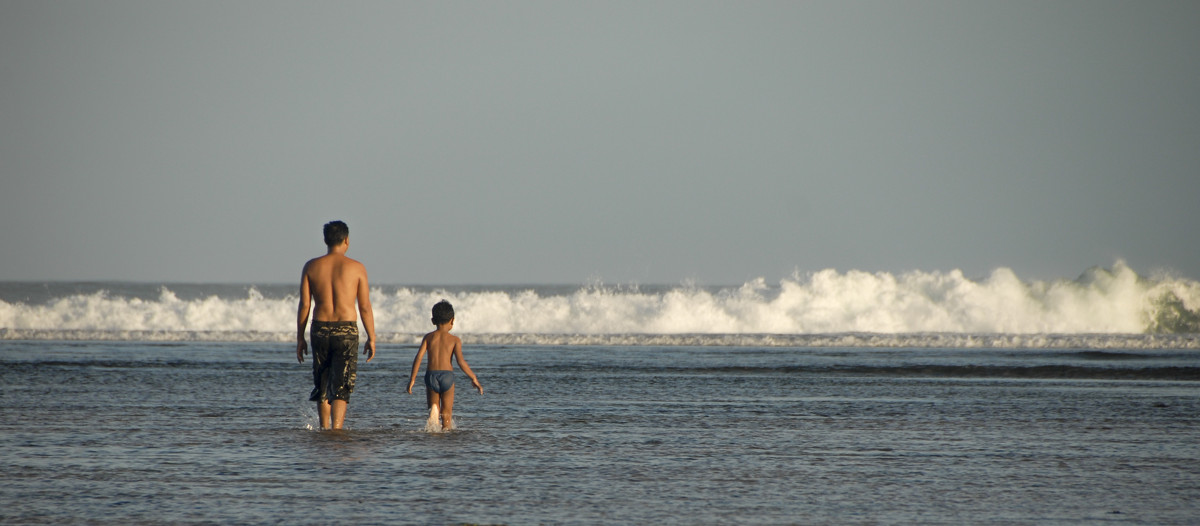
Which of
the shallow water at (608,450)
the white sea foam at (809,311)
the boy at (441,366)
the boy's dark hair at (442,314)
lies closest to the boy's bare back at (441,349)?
the boy at (441,366)

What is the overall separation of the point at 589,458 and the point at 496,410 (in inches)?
138

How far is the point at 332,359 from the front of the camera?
9031mm

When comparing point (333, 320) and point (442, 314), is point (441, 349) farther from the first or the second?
point (333, 320)

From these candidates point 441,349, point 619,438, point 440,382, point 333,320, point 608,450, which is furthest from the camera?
point 441,349

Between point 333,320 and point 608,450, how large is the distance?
2597 mm

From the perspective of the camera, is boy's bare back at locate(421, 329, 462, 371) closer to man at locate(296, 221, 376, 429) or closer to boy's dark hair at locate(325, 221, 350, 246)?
man at locate(296, 221, 376, 429)

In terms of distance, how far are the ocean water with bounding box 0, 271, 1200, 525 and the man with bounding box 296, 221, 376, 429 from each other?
34 cm

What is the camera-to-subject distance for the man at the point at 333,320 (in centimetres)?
904

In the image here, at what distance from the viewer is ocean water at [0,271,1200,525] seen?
609 cm

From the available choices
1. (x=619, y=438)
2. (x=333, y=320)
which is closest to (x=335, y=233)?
(x=333, y=320)

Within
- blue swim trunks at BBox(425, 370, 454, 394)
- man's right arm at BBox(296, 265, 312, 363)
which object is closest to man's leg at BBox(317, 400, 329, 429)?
man's right arm at BBox(296, 265, 312, 363)

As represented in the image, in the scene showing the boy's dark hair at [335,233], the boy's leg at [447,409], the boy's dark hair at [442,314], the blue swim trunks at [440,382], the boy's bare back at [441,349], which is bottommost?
the boy's leg at [447,409]

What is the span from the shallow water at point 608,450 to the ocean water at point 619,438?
0.03m

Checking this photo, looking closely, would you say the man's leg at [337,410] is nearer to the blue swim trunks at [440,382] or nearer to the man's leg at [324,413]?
the man's leg at [324,413]
